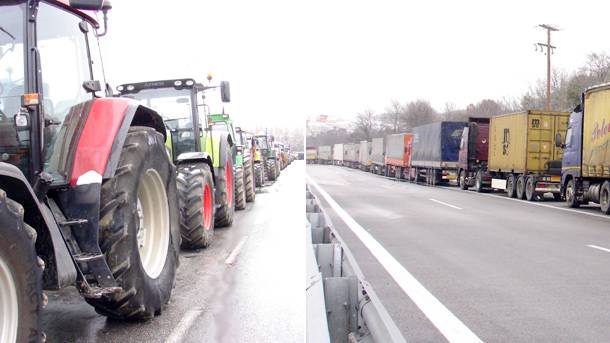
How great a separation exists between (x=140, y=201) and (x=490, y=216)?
12.1m

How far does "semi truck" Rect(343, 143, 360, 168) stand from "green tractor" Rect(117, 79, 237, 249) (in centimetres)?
5027

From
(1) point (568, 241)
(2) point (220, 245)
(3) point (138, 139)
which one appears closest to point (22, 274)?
(3) point (138, 139)

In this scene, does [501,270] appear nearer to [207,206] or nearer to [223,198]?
[207,206]

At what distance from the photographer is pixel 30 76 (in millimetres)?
4266

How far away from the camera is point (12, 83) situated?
423cm

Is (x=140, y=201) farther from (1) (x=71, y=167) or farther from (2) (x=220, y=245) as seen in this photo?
(2) (x=220, y=245)

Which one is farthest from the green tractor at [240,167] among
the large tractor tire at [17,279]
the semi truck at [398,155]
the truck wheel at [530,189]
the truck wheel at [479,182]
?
the semi truck at [398,155]

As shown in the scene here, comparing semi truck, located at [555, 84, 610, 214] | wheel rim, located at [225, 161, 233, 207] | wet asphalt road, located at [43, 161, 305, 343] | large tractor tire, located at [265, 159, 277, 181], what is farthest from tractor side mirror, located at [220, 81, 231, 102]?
large tractor tire, located at [265, 159, 277, 181]

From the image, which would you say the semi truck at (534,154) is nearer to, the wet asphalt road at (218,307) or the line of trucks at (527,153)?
the line of trucks at (527,153)

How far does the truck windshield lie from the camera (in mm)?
4184

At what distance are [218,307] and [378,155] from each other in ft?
157

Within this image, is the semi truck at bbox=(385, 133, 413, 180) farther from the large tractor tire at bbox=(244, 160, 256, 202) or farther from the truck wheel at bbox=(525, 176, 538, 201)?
the large tractor tire at bbox=(244, 160, 256, 202)

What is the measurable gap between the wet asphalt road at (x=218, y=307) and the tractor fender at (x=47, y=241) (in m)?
1.06

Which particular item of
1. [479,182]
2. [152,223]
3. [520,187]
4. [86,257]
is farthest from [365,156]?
[86,257]
